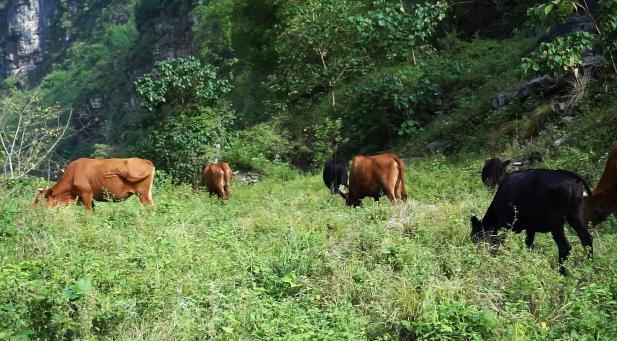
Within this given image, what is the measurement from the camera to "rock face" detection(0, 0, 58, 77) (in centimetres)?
12838

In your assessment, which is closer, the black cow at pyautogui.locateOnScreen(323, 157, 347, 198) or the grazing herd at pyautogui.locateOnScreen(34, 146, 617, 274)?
the grazing herd at pyautogui.locateOnScreen(34, 146, 617, 274)

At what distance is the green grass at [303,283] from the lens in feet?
16.1

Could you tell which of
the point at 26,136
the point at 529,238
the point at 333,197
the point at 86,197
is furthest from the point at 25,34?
→ the point at 529,238

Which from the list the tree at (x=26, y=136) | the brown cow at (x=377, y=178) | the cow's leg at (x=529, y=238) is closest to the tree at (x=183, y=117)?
the tree at (x=26, y=136)

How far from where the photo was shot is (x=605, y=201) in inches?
299

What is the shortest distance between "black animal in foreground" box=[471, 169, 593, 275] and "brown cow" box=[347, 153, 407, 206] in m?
3.64

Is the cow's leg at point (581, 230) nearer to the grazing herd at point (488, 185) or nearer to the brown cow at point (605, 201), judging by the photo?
the grazing herd at point (488, 185)

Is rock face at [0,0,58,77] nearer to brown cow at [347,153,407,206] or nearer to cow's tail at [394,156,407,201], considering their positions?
brown cow at [347,153,407,206]

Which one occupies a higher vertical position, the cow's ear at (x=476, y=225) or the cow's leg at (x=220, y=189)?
the cow's ear at (x=476, y=225)

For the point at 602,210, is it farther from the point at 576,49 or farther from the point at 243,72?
the point at 243,72

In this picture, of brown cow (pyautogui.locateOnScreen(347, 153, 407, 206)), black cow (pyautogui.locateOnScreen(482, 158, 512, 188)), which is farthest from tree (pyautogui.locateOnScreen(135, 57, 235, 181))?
black cow (pyautogui.locateOnScreen(482, 158, 512, 188))

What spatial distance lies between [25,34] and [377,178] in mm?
136018

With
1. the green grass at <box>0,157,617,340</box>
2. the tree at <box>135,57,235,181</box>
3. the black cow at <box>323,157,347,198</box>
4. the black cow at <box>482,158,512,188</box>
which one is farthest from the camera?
the tree at <box>135,57,235,181</box>

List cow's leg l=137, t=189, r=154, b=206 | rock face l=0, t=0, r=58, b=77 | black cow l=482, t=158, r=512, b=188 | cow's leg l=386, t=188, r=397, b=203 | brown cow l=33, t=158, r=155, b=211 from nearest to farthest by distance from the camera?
cow's leg l=386, t=188, r=397, b=203, brown cow l=33, t=158, r=155, b=211, black cow l=482, t=158, r=512, b=188, cow's leg l=137, t=189, r=154, b=206, rock face l=0, t=0, r=58, b=77
